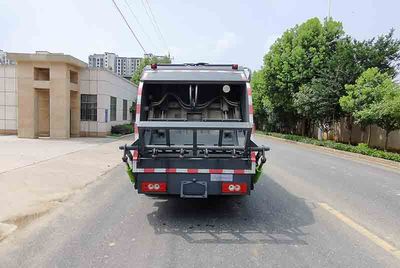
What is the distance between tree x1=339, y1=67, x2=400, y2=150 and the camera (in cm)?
1757

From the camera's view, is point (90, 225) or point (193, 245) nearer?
point (193, 245)

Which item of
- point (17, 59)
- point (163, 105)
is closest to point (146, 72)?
point (163, 105)

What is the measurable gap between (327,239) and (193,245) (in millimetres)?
1939

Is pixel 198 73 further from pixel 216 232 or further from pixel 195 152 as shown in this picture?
pixel 216 232

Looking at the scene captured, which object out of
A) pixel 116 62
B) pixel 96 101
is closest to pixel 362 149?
pixel 96 101

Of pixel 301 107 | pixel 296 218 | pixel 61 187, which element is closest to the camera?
pixel 296 218

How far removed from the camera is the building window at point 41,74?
2517cm

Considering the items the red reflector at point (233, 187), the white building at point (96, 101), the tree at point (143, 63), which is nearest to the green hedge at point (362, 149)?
the red reflector at point (233, 187)

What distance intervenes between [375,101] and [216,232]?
1741cm

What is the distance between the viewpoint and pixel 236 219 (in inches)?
239

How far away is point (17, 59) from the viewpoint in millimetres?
24219

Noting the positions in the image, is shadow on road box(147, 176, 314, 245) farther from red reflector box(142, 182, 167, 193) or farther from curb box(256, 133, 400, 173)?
curb box(256, 133, 400, 173)

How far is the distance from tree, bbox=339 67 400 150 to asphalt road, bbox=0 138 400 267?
10.3 meters

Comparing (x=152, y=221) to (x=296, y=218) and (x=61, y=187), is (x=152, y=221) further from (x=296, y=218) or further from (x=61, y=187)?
(x=61, y=187)
